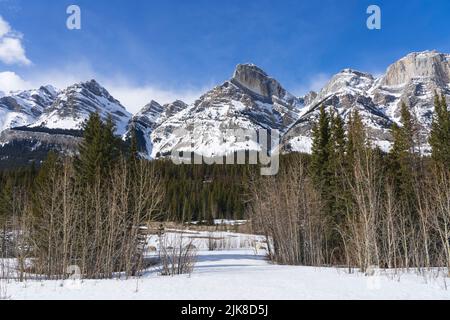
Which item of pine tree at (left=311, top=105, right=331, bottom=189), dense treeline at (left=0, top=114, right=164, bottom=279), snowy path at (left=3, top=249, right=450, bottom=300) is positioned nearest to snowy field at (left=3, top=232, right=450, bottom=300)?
snowy path at (left=3, top=249, right=450, bottom=300)

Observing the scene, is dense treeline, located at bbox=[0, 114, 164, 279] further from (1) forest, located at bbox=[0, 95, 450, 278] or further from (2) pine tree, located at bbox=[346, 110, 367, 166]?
(2) pine tree, located at bbox=[346, 110, 367, 166]

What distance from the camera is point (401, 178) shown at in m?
32.7

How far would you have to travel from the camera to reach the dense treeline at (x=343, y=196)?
2298 centimetres

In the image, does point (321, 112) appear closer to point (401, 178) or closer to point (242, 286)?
point (401, 178)

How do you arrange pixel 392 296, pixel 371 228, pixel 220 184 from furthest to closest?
1. pixel 220 184
2. pixel 371 228
3. pixel 392 296

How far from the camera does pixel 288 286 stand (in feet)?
38.7

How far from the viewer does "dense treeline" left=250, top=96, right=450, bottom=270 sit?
23.0m

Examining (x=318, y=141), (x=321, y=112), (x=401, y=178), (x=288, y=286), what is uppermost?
(x=321, y=112)

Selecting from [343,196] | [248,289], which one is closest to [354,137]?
[343,196]

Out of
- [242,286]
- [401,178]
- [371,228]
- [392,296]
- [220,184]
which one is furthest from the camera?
[220,184]
